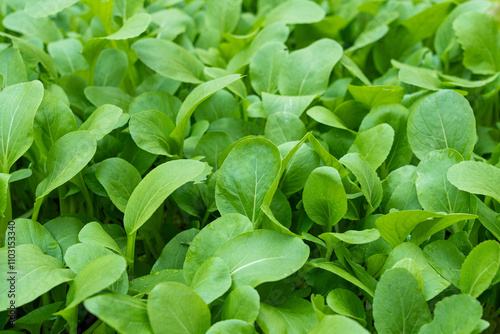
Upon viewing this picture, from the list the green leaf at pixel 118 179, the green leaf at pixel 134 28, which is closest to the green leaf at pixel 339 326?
the green leaf at pixel 118 179

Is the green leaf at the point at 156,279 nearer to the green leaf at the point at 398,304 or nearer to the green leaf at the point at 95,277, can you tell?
the green leaf at the point at 95,277

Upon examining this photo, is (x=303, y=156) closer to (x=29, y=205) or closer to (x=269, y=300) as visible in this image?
(x=269, y=300)

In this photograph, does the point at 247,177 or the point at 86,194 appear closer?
the point at 247,177

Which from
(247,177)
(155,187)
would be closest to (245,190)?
(247,177)

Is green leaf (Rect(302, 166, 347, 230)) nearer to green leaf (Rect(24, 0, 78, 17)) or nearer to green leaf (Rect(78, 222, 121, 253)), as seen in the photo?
green leaf (Rect(78, 222, 121, 253))

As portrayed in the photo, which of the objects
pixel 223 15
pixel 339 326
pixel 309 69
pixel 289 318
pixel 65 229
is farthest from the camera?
pixel 223 15

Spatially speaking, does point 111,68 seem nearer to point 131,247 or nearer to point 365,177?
point 131,247

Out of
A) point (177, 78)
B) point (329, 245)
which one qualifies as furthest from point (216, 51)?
point (329, 245)
